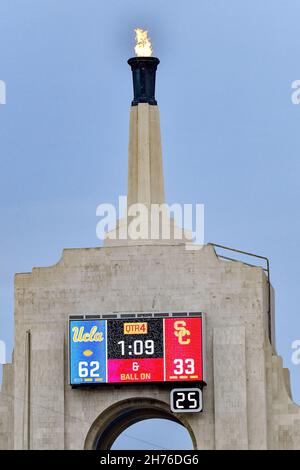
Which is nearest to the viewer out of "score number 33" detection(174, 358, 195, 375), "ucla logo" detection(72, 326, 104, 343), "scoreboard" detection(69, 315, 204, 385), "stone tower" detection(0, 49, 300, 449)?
"score number 33" detection(174, 358, 195, 375)

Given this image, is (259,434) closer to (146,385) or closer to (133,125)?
(146,385)

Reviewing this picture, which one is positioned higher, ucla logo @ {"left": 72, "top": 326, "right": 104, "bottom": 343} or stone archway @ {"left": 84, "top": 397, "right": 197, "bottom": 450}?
ucla logo @ {"left": 72, "top": 326, "right": 104, "bottom": 343}

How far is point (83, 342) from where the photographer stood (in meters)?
162

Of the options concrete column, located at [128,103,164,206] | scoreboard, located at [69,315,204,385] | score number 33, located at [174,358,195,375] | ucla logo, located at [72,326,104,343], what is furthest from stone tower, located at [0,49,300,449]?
concrete column, located at [128,103,164,206]

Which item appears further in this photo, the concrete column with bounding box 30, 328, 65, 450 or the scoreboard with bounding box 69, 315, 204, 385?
the concrete column with bounding box 30, 328, 65, 450

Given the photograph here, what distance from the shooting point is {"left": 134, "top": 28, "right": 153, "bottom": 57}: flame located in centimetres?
16688

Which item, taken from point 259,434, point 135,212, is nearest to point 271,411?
point 259,434

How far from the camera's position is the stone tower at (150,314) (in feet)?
529

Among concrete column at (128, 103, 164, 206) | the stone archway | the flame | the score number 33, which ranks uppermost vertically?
the flame

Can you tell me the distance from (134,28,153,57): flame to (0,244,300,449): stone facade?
955 centimetres

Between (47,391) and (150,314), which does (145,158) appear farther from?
(47,391)

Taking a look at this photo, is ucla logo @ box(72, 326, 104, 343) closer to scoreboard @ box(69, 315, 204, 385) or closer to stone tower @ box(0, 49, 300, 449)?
scoreboard @ box(69, 315, 204, 385)

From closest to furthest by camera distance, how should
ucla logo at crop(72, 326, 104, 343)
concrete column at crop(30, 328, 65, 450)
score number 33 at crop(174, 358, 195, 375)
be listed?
score number 33 at crop(174, 358, 195, 375), ucla logo at crop(72, 326, 104, 343), concrete column at crop(30, 328, 65, 450)

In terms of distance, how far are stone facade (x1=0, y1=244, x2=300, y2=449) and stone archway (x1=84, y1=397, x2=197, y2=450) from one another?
0.13 meters
